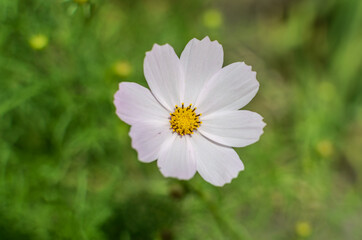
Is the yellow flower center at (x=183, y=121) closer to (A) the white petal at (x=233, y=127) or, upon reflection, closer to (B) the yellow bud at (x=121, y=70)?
(A) the white petal at (x=233, y=127)

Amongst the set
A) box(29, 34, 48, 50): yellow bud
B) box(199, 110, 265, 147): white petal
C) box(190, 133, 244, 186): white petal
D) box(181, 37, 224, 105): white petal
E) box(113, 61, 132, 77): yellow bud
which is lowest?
box(190, 133, 244, 186): white petal

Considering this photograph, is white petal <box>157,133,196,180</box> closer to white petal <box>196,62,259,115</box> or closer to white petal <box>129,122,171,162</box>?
white petal <box>129,122,171,162</box>

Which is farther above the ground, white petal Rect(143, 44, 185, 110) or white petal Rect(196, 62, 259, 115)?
white petal Rect(143, 44, 185, 110)

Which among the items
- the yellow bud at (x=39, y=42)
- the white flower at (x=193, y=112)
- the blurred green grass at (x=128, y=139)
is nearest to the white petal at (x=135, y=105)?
the white flower at (x=193, y=112)

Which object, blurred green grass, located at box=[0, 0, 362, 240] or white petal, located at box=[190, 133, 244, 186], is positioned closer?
white petal, located at box=[190, 133, 244, 186]

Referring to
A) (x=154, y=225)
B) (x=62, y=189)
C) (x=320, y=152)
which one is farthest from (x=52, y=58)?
(x=320, y=152)

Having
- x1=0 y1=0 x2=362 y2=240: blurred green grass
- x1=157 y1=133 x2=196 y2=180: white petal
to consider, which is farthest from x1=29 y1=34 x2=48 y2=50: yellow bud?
x1=157 y1=133 x2=196 y2=180: white petal

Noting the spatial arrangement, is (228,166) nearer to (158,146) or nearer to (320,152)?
(158,146)
